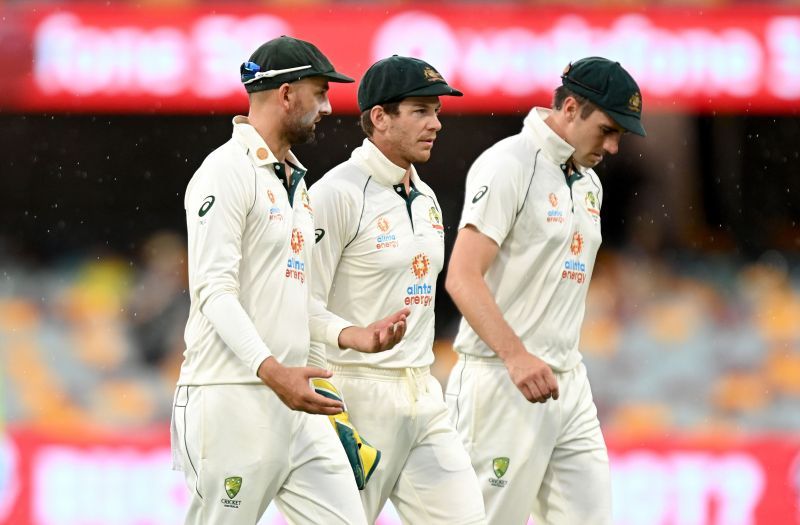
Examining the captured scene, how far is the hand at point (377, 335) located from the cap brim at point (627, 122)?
1188 millimetres

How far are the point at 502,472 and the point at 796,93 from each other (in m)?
6.54

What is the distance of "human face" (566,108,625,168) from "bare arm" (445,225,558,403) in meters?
0.48

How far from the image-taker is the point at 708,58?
1030cm

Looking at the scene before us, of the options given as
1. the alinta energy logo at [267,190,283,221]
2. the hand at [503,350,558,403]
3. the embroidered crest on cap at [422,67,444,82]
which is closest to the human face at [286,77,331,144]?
the alinta energy logo at [267,190,283,221]

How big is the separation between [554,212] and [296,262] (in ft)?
3.68

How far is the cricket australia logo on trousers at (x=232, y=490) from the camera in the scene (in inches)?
150

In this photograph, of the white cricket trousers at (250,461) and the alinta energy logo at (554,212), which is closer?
the white cricket trousers at (250,461)

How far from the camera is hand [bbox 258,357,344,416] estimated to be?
3547mm

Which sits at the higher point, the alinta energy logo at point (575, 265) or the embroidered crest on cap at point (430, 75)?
the embroidered crest on cap at point (430, 75)

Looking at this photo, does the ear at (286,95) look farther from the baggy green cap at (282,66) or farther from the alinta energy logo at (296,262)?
the alinta energy logo at (296,262)

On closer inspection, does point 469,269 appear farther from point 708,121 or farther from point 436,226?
point 708,121

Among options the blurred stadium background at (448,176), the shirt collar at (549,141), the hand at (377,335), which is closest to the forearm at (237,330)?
the hand at (377,335)

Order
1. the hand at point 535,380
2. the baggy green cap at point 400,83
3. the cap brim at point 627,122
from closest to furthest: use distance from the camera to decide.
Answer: the hand at point 535,380 → the baggy green cap at point 400,83 → the cap brim at point 627,122

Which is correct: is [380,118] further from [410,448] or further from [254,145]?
[410,448]
